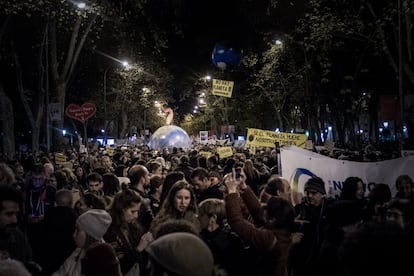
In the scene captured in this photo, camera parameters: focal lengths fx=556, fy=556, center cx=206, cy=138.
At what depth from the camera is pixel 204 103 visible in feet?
212

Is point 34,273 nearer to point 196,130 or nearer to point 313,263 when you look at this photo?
point 313,263

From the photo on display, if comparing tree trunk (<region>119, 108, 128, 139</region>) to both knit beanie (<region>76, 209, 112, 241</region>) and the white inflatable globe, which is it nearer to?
the white inflatable globe

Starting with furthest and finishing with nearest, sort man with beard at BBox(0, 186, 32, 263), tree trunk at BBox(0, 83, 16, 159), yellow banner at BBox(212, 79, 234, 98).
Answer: tree trunk at BBox(0, 83, 16, 159) < yellow banner at BBox(212, 79, 234, 98) < man with beard at BBox(0, 186, 32, 263)

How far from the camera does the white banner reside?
952 cm

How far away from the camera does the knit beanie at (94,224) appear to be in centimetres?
442

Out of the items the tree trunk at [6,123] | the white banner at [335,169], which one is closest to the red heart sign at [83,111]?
the white banner at [335,169]

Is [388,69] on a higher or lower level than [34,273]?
higher

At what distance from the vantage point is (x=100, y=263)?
144 inches

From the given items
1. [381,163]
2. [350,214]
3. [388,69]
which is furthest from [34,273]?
[388,69]

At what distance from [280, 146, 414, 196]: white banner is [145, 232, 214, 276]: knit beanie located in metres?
7.38

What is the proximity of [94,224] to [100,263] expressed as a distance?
2.72ft

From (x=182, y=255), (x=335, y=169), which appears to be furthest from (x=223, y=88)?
(x=182, y=255)

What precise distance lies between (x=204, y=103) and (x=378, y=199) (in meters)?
58.1

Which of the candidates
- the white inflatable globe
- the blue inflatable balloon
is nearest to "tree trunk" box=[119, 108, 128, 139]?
the white inflatable globe
